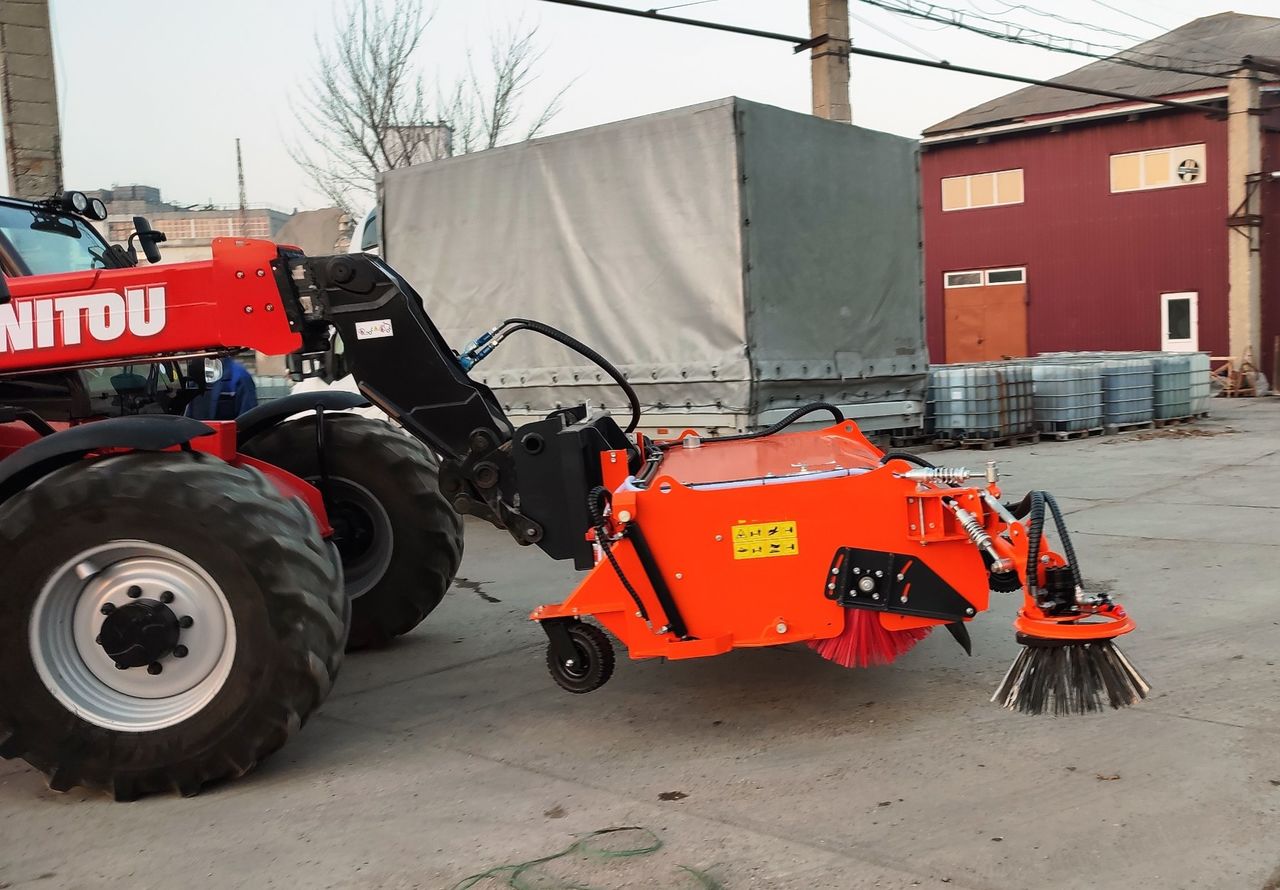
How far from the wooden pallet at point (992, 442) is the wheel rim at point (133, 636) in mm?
12096

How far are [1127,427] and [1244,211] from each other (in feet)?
34.1

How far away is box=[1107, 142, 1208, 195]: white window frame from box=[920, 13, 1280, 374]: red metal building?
0.03m

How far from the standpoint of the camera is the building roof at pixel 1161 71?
26453mm

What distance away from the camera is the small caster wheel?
4184 millimetres

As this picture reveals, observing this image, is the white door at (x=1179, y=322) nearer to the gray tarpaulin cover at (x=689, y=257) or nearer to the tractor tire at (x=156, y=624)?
the gray tarpaulin cover at (x=689, y=257)

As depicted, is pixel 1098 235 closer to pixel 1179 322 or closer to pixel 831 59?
pixel 1179 322

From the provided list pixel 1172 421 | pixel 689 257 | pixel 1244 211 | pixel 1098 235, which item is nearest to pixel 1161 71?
pixel 1098 235

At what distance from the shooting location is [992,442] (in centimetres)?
1467

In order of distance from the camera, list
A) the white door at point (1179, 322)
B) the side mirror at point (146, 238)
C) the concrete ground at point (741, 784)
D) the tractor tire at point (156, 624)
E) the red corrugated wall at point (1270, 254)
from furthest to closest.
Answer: the white door at point (1179, 322)
the red corrugated wall at point (1270, 254)
the side mirror at point (146, 238)
the tractor tire at point (156, 624)
the concrete ground at point (741, 784)

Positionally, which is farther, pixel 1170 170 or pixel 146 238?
pixel 1170 170

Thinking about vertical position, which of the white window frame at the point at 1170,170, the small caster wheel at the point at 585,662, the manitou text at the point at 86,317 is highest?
the white window frame at the point at 1170,170

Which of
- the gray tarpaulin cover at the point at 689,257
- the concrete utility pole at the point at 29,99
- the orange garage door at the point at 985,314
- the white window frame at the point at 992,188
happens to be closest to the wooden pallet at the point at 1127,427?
the gray tarpaulin cover at the point at 689,257

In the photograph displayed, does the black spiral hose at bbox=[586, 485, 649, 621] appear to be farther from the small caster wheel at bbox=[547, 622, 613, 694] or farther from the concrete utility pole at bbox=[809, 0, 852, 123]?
the concrete utility pole at bbox=[809, 0, 852, 123]

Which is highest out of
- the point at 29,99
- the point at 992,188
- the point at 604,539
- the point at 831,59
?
the point at 831,59
